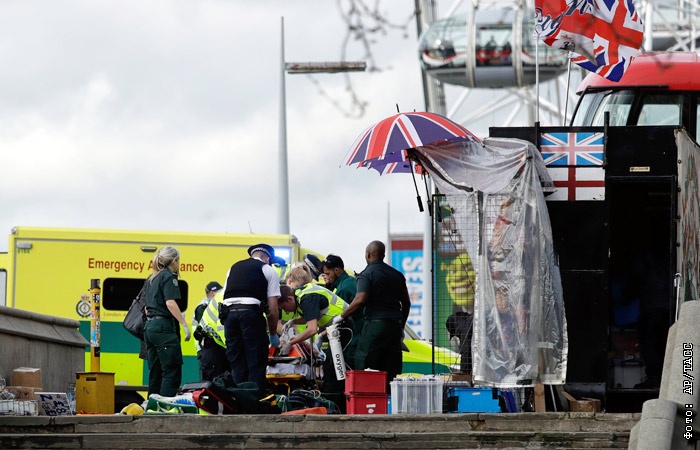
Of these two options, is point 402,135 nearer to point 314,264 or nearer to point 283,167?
point 314,264

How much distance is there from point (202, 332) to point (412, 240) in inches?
3276

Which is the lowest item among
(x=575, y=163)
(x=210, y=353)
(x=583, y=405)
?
(x=583, y=405)

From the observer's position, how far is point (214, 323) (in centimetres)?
1655

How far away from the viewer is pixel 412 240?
99.8 metres

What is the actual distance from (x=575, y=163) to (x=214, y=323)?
4.18 metres

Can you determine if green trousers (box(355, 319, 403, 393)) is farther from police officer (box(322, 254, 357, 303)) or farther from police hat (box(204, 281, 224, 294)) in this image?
police hat (box(204, 281, 224, 294))

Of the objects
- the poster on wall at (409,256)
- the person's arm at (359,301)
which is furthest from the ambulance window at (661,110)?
the poster on wall at (409,256)

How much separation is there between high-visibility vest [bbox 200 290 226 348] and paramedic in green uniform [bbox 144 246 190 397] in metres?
0.25

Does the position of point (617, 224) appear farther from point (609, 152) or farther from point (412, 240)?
point (412, 240)

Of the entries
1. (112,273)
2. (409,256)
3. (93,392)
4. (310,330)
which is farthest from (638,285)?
(409,256)

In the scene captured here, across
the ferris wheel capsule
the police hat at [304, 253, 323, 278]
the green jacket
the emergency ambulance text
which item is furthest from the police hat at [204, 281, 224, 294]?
the ferris wheel capsule

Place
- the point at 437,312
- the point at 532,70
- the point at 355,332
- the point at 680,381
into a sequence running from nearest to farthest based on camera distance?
the point at 680,381 → the point at 437,312 → the point at 355,332 → the point at 532,70

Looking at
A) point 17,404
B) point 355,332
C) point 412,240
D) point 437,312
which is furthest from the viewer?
point 412,240

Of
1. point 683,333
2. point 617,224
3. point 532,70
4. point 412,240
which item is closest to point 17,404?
point 683,333
